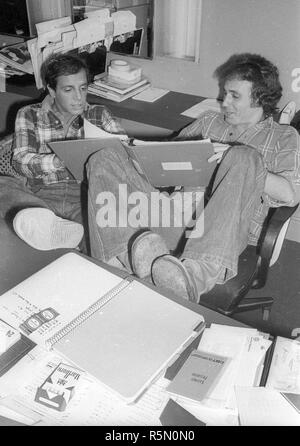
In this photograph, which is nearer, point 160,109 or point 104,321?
point 104,321

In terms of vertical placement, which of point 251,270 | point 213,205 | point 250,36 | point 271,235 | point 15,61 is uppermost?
point 250,36

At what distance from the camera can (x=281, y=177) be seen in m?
1.68

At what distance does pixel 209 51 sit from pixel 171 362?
191 cm

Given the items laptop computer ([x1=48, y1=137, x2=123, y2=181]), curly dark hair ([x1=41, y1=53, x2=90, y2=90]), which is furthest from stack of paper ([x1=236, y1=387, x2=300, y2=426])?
curly dark hair ([x1=41, y1=53, x2=90, y2=90])

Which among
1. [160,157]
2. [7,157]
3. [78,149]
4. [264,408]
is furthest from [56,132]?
[264,408]

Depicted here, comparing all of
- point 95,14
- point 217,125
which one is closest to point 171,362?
point 217,125

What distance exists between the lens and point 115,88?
2.54 metres

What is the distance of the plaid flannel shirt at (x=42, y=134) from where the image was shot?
1970 mm

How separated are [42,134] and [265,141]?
3.46 ft

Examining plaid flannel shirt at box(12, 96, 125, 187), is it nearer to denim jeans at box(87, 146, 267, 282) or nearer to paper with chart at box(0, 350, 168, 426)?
denim jeans at box(87, 146, 267, 282)

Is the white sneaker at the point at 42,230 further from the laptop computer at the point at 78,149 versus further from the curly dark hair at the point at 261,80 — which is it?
the curly dark hair at the point at 261,80

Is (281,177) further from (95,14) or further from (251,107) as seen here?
(95,14)

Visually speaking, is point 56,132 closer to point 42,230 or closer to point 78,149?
point 78,149

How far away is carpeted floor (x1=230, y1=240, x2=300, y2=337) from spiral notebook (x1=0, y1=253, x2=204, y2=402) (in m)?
0.96
